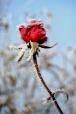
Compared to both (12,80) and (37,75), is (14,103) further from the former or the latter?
(37,75)

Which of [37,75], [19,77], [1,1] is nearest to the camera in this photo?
[37,75]

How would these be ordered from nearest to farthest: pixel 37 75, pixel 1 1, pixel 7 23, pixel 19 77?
pixel 37 75 < pixel 1 1 < pixel 7 23 < pixel 19 77

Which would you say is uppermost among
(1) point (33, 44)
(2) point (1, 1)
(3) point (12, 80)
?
(2) point (1, 1)

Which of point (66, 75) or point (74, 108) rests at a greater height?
point (66, 75)

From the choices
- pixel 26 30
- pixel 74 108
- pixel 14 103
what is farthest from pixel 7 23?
pixel 26 30

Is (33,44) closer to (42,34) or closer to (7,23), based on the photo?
(42,34)

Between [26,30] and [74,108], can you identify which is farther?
[74,108]

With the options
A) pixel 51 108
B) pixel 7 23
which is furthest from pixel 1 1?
pixel 51 108
